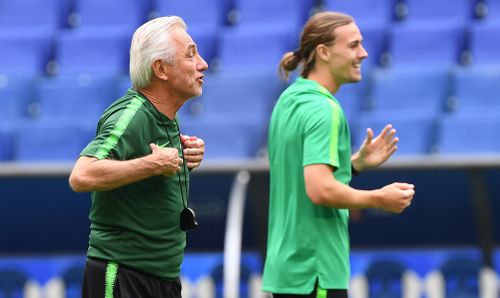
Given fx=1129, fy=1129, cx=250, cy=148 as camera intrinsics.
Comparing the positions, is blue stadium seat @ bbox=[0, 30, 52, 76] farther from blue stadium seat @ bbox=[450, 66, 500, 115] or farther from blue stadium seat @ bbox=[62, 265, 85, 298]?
blue stadium seat @ bbox=[450, 66, 500, 115]

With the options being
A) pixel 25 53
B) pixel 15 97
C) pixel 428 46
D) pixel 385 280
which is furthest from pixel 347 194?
pixel 25 53

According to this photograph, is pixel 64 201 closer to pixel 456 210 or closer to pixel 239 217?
pixel 239 217

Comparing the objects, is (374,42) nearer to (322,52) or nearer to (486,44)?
(486,44)

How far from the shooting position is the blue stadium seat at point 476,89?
751cm

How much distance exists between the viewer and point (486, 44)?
820cm

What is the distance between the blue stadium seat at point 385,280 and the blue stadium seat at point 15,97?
9.62ft

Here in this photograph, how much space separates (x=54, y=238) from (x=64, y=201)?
1.24 ft

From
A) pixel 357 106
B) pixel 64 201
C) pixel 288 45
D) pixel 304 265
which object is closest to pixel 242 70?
pixel 288 45

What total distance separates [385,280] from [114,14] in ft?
12.0

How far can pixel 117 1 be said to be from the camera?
363 inches

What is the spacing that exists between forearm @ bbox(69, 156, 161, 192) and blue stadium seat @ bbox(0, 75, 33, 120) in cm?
491

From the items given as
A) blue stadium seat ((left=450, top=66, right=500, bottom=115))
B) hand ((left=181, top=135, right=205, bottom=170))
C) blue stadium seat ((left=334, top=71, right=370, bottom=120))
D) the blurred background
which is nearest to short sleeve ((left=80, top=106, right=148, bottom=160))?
hand ((left=181, top=135, right=205, bottom=170))

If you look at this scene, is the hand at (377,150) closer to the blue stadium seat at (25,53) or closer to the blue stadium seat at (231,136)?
the blue stadium seat at (231,136)

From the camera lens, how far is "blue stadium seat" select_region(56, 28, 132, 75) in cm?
879
